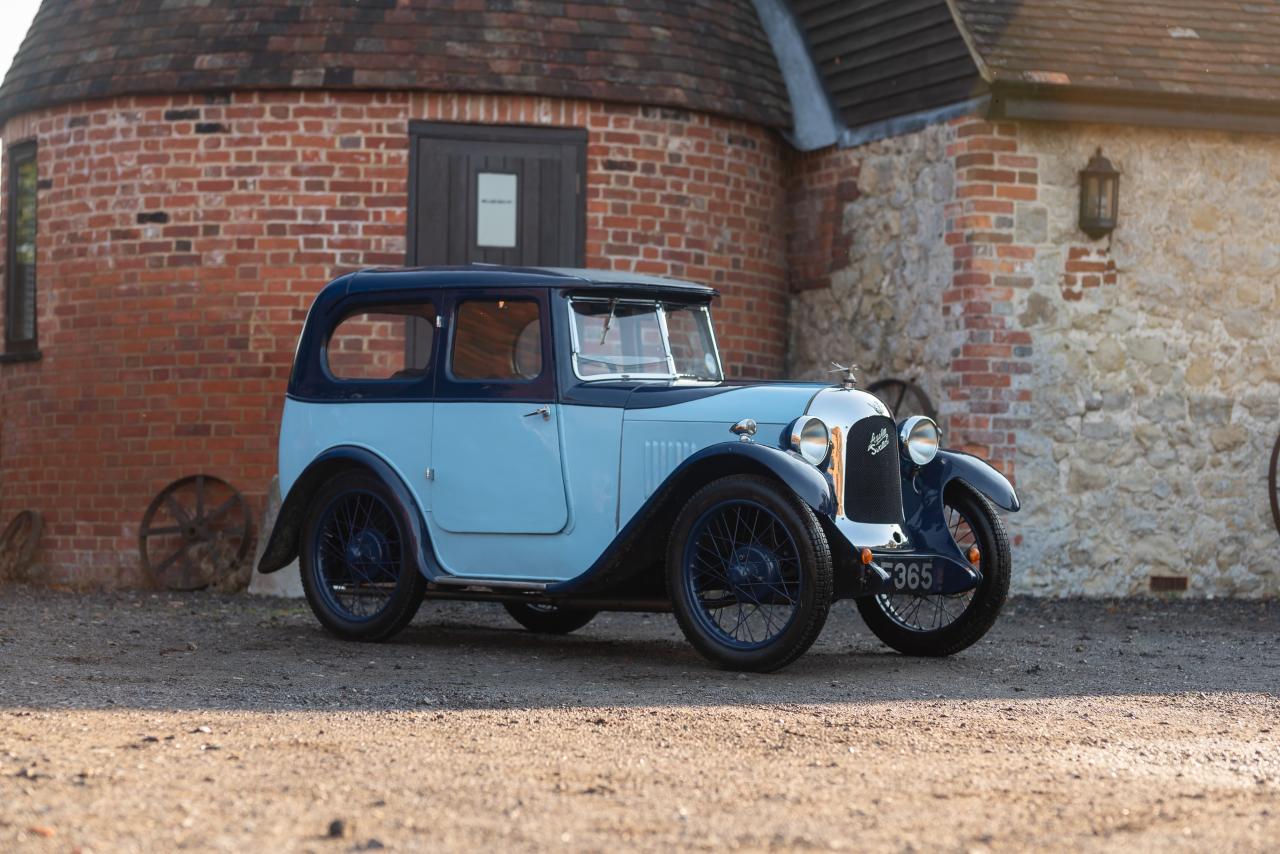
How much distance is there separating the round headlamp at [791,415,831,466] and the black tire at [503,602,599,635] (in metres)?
2.21

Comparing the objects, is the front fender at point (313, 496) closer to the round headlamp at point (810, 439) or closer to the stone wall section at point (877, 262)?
the round headlamp at point (810, 439)

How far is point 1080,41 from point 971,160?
1.18 m

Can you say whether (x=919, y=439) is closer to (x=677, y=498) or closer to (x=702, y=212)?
(x=677, y=498)

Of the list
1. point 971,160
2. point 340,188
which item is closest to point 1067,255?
point 971,160

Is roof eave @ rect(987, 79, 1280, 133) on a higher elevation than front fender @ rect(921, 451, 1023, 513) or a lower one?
higher

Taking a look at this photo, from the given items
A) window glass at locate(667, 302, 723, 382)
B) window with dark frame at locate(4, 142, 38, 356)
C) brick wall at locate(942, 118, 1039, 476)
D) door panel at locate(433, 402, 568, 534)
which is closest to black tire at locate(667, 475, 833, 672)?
door panel at locate(433, 402, 568, 534)

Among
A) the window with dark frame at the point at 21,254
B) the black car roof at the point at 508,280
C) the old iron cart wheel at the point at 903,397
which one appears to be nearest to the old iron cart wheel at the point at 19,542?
the window with dark frame at the point at 21,254

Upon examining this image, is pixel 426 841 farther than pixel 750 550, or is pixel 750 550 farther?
pixel 750 550

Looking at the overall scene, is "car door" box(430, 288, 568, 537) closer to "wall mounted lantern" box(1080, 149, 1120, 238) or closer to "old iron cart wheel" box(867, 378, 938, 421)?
"old iron cart wheel" box(867, 378, 938, 421)

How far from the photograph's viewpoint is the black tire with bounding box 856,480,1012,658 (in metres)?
7.69

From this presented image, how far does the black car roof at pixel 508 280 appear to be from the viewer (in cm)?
802

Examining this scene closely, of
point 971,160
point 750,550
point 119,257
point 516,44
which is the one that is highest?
point 516,44

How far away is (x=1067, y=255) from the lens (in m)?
11.5

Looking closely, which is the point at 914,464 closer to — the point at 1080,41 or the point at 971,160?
the point at 971,160
